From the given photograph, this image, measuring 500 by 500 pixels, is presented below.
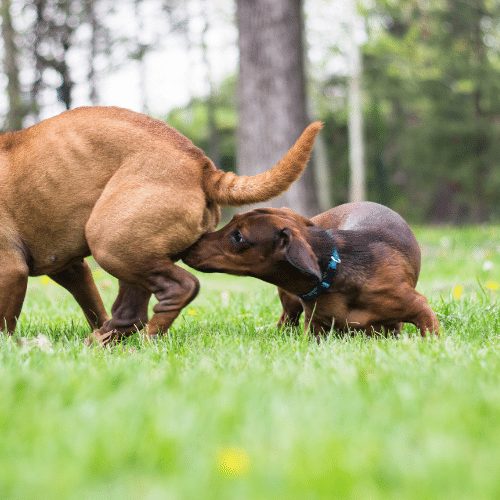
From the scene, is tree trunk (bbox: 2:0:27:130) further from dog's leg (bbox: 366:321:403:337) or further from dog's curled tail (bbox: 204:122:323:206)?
dog's leg (bbox: 366:321:403:337)

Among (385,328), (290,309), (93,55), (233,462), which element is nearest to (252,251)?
(290,309)

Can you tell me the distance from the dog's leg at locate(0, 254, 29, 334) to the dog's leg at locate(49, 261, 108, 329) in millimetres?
589

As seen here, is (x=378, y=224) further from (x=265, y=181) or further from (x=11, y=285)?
(x=11, y=285)

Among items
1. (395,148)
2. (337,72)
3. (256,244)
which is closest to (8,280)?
(256,244)

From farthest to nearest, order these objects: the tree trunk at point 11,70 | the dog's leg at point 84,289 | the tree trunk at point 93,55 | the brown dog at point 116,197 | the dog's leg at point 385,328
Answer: the tree trunk at point 93,55
the tree trunk at point 11,70
the dog's leg at point 84,289
the dog's leg at point 385,328
the brown dog at point 116,197

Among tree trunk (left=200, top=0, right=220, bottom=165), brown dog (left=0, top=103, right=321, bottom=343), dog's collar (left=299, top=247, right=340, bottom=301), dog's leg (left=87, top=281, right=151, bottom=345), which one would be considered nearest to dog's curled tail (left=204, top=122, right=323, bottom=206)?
brown dog (left=0, top=103, right=321, bottom=343)

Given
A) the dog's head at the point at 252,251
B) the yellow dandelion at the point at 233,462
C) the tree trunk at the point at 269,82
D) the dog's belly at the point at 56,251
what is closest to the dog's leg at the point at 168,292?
the dog's head at the point at 252,251

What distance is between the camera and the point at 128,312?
4801 millimetres

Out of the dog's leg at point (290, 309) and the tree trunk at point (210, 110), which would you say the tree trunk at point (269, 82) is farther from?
the tree trunk at point (210, 110)

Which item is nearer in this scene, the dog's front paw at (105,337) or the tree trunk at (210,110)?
the dog's front paw at (105,337)

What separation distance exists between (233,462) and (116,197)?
258 cm

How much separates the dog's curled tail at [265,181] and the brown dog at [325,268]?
0.23 metres

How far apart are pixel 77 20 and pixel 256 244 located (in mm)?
17884

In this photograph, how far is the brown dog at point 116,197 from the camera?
4.29 m
